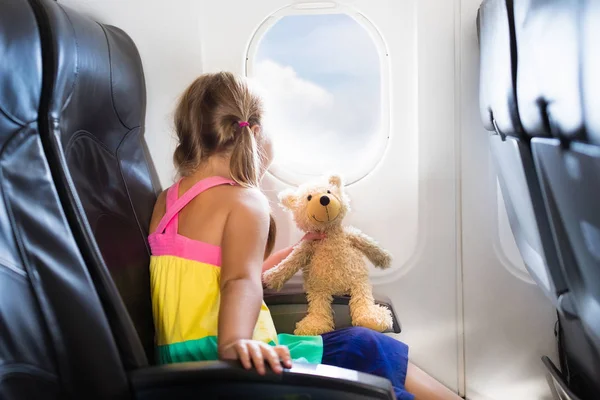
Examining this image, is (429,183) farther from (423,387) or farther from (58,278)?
(58,278)

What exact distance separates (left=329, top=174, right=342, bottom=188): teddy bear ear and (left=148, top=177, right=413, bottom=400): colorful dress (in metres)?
0.36

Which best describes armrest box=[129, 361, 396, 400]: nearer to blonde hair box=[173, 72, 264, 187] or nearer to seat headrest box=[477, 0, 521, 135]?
blonde hair box=[173, 72, 264, 187]

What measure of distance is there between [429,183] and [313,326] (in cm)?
65

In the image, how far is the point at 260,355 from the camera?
3.70 ft

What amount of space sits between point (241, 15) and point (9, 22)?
3.24ft

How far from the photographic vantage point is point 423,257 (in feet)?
6.67

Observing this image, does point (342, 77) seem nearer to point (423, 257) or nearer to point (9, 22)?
point (423, 257)

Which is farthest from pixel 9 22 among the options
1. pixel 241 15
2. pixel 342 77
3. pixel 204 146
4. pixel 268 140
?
pixel 342 77

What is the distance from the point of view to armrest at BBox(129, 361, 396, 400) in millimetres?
1073

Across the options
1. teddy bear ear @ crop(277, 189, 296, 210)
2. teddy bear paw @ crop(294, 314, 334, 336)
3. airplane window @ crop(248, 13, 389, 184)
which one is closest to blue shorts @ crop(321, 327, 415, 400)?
teddy bear paw @ crop(294, 314, 334, 336)

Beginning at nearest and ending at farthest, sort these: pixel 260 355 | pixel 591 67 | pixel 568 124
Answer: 1. pixel 591 67
2. pixel 568 124
3. pixel 260 355

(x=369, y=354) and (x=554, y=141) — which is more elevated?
(x=554, y=141)

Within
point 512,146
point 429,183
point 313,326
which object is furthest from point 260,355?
point 429,183

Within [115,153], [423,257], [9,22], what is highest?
[9,22]
